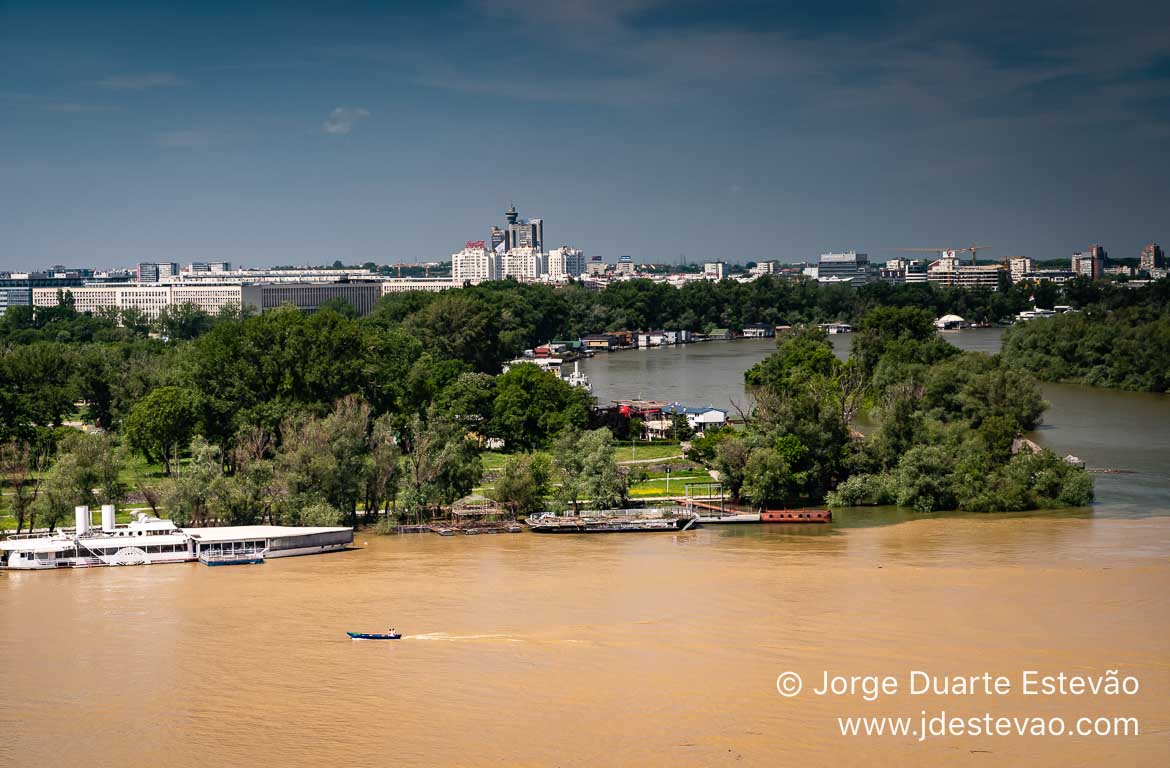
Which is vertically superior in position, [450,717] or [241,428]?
[241,428]

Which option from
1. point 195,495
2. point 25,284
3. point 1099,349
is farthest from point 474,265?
point 195,495

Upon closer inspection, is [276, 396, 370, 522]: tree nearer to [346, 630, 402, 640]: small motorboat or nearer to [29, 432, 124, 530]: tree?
[29, 432, 124, 530]: tree

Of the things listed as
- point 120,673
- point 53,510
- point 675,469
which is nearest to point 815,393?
point 675,469

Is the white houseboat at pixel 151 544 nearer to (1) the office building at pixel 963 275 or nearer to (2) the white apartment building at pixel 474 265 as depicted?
(1) the office building at pixel 963 275

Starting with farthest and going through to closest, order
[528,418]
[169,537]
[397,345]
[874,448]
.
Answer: [397,345] → [528,418] → [874,448] → [169,537]

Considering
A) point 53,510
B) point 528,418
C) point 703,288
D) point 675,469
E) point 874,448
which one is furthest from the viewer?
point 703,288

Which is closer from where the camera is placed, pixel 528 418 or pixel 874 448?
pixel 874 448

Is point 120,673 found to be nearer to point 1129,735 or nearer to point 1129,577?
point 1129,735

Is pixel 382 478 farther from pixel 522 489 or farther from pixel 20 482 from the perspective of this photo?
pixel 20 482
